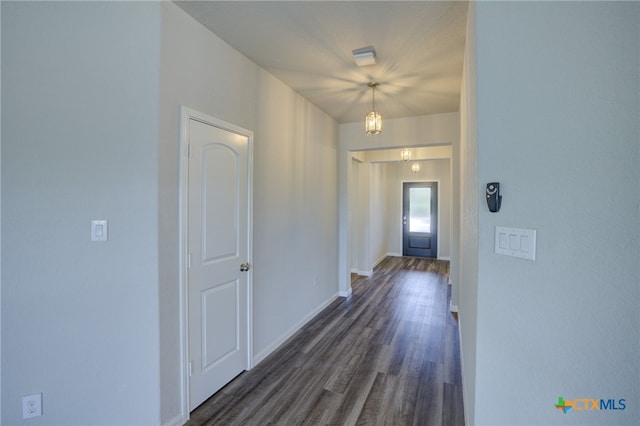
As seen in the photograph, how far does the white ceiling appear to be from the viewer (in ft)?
6.21

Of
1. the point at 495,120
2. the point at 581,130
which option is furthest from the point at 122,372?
the point at 581,130

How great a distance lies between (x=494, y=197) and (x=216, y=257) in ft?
6.26

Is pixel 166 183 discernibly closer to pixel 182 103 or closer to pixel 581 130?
pixel 182 103

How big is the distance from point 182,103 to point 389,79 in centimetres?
201

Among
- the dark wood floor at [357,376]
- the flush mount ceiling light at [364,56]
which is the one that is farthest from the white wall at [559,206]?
the flush mount ceiling light at [364,56]

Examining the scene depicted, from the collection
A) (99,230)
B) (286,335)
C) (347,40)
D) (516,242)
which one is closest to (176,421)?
(99,230)

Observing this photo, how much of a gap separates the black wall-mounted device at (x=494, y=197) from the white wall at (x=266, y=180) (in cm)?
181

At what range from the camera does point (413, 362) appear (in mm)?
2771

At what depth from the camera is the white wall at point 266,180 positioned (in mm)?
1876

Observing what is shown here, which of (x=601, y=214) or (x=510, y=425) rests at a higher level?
(x=601, y=214)

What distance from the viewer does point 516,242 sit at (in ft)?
4.14

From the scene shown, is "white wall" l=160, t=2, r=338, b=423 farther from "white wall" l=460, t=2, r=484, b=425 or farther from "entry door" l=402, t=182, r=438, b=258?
"entry door" l=402, t=182, r=438, b=258

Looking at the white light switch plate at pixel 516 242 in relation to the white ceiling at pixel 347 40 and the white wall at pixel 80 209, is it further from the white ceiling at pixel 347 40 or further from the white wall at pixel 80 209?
the white wall at pixel 80 209

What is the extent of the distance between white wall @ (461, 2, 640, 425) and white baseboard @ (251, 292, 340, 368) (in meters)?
1.94
